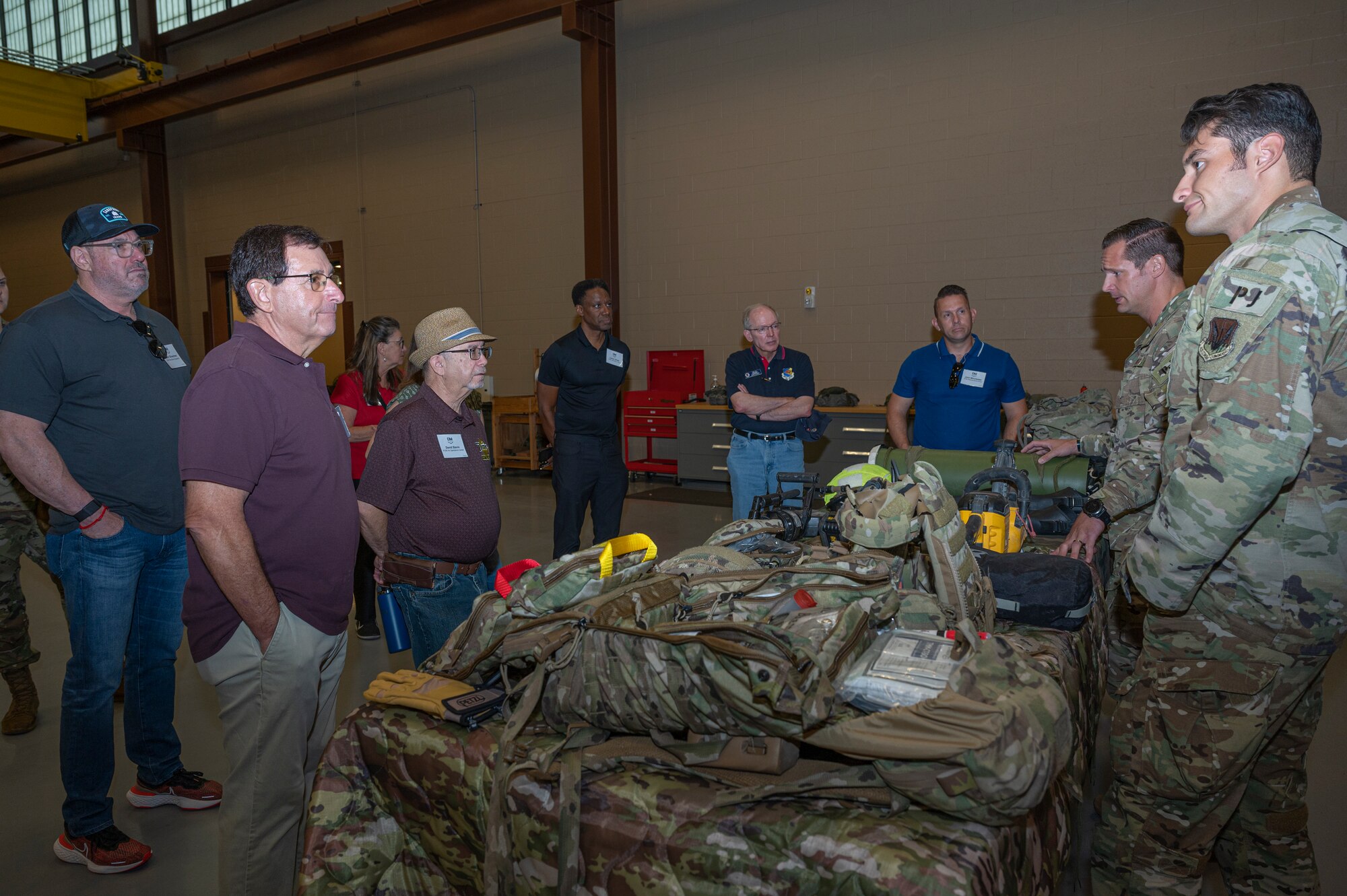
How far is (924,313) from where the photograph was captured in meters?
6.98

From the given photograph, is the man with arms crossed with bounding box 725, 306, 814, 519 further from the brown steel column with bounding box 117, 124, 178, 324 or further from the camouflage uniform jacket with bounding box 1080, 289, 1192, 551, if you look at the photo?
the brown steel column with bounding box 117, 124, 178, 324

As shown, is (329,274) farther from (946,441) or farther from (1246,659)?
(946,441)

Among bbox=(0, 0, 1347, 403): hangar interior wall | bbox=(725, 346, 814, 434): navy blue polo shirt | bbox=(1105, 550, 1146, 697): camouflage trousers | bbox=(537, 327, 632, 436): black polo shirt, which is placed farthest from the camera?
bbox=(0, 0, 1347, 403): hangar interior wall

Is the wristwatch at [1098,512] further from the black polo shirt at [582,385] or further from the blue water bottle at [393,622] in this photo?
the black polo shirt at [582,385]

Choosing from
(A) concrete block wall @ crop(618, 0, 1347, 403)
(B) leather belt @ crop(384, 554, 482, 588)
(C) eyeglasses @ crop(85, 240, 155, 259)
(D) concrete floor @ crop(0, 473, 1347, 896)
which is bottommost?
(D) concrete floor @ crop(0, 473, 1347, 896)

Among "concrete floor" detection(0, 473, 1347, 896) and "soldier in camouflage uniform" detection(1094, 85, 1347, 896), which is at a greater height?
"soldier in camouflage uniform" detection(1094, 85, 1347, 896)

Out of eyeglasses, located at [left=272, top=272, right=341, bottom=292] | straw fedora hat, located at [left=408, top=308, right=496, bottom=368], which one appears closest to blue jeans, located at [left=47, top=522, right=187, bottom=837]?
straw fedora hat, located at [left=408, top=308, right=496, bottom=368]

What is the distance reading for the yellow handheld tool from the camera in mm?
2406

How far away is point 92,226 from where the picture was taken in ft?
7.48

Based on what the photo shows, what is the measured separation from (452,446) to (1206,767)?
2.02 metres

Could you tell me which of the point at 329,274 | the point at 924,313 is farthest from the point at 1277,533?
the point at 924,313

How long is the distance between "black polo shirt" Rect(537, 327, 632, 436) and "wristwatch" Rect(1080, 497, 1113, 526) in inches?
101

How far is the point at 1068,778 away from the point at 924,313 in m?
5.92

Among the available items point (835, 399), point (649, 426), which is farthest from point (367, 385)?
point (649, 426)
